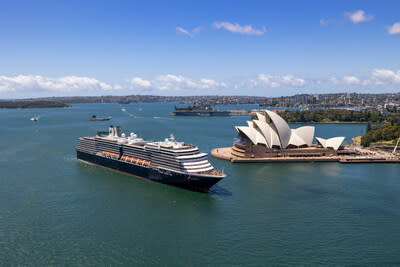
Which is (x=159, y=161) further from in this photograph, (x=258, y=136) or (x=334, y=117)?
(x=334, y=117)

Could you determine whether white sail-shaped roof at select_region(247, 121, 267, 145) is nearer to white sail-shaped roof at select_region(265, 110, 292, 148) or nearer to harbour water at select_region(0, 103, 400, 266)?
white sail-shaped roof at select_region(265, 110, 292, 148)

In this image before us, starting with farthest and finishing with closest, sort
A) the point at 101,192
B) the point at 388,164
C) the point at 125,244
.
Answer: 1. the point at 388,164
2. the point at 101,192
3. the point at 125,244

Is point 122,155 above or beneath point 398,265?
above

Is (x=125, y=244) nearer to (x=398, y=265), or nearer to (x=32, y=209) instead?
(x=32, y=209)

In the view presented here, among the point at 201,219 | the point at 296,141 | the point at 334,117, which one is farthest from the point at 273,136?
the point at 334,117

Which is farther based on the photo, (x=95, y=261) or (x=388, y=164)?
(x=388, y=164)

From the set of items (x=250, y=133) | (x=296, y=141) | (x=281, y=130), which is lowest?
(x=296, y=141)

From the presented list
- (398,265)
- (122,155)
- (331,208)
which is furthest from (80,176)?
(398,265)
